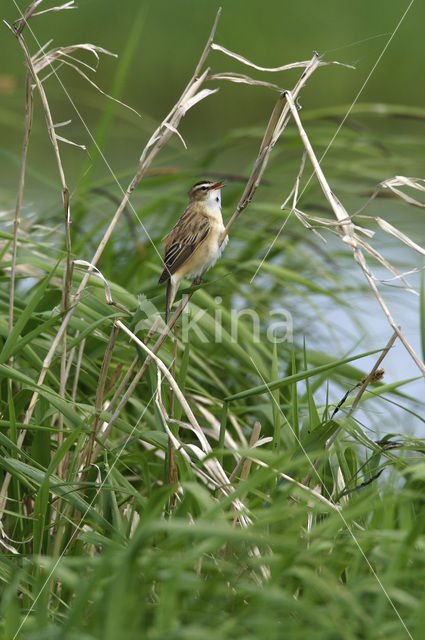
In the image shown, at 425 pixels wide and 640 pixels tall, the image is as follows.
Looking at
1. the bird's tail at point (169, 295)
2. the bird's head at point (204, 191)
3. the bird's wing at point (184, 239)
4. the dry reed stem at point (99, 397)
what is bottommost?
the dry reed stem at point (99, 397)

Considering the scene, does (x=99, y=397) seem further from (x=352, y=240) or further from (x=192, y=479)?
(x=352, y=240)

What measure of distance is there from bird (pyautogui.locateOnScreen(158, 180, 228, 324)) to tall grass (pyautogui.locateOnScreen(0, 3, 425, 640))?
95 millimetres

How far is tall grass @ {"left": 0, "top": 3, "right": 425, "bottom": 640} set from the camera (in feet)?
3.56

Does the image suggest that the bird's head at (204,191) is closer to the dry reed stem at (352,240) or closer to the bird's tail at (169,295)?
the bird's tail at (169,295)

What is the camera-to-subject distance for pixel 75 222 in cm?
322

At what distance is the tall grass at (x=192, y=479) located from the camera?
1084 millimetres

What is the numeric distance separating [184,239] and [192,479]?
775 mm

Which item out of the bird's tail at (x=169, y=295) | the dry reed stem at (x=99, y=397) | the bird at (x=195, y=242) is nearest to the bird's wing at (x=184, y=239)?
the bird at (x=195, y=242)

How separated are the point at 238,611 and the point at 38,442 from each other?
31.1 inches

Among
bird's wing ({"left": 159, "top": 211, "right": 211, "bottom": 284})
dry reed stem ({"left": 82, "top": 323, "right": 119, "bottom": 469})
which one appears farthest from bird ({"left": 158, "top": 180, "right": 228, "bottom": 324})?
dry reed stem ({"left": 82, "top": 323, "right": 119, "bottom": 469})

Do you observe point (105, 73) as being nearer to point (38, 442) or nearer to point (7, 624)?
point (38, 442)

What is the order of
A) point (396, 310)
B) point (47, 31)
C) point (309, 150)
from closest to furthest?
point (309, 150), point (396, 310), point (47, 31)

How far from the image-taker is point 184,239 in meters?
2.15

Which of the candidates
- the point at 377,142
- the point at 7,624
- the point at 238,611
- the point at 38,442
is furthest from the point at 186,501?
the point at 377,142
